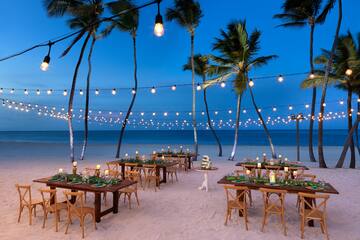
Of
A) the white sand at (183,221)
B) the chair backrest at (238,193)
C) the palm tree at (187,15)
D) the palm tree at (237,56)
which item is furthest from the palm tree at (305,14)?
the chair backrest at (238,193)

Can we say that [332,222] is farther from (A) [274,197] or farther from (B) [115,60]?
(B) [115,60]

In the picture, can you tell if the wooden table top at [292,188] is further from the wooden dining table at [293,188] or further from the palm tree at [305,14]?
the palm tree at [305,14]

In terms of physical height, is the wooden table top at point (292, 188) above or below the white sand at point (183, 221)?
above

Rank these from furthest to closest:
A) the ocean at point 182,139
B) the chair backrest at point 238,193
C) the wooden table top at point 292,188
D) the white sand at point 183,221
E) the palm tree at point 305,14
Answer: the ocean at point 182,139 < the palm tree at point 305,14 < the chair backrest at point 238,193 < the wooden table top at point 292,188 < the white sand at point 183,221

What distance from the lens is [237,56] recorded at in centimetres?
1471

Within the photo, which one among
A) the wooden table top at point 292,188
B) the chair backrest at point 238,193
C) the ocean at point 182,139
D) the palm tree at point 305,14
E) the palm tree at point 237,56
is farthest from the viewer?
the ocean at point 182,139

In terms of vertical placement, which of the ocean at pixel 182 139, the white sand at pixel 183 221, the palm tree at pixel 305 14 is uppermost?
the palm tree at pixel 305 14

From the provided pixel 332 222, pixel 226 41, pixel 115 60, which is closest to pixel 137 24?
pixel 226 41

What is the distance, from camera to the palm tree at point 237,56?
1458 cm

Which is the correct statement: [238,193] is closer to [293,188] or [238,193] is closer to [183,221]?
[293,188]

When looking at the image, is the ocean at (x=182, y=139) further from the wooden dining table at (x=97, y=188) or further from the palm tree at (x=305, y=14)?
the wooden dining table at (x=97, y=188)

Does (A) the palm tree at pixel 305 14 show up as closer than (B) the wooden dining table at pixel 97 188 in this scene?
No

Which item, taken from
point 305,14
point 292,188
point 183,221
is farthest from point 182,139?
point 292,188

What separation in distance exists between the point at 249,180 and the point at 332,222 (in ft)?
6.04
